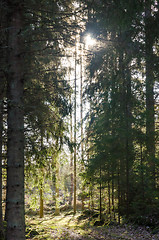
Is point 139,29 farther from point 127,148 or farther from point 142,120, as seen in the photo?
point 127,148

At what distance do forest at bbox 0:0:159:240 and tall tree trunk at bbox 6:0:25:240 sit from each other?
20 millimetres

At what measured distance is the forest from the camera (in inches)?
192

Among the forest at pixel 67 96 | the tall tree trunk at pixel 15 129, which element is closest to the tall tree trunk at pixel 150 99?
the forest at pixel 67 96

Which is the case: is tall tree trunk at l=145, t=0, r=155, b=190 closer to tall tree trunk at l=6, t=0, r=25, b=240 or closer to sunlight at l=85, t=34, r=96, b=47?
sunlight at l=85, t=34, r=96, b=47

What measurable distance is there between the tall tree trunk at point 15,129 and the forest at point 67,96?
20 millimetres

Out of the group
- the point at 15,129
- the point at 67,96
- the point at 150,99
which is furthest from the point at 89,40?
the point at 150,99

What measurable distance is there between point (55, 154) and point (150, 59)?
4656mm

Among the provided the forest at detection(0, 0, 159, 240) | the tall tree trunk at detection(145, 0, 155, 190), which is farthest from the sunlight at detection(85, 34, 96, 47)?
the tall tree trunk at detection(145, 0, 155, 190)

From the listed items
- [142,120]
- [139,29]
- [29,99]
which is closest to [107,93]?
[142,120]

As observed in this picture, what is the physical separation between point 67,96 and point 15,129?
2617mm

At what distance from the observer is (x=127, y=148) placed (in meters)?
9.69

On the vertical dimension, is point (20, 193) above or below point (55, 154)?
below

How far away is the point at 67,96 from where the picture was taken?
Result: 6.91 metres

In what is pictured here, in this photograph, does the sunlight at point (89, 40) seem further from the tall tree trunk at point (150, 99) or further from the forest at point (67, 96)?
the tall tree trunk at point (150, 99)
